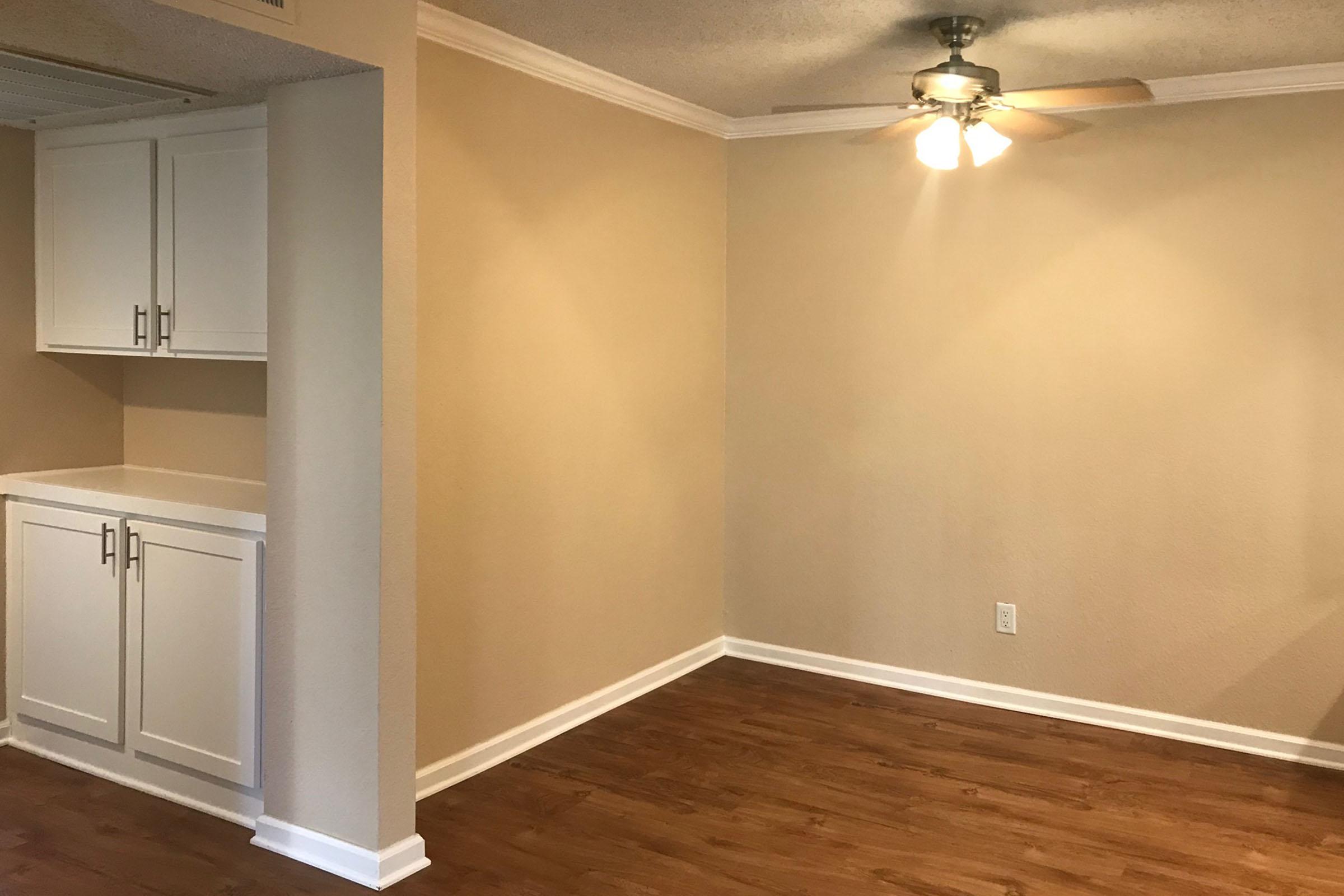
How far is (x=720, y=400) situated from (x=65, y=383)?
2640mm

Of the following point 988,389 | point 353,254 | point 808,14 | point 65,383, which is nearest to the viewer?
point 353,254

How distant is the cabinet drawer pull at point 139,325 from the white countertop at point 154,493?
490 millimetres

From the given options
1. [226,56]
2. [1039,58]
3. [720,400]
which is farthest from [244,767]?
[1039,58]

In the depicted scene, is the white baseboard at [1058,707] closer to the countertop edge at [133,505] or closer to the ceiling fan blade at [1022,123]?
the ceiling fan blade at [1022,123]

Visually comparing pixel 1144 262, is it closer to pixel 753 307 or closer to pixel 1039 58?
pixel 1039 58

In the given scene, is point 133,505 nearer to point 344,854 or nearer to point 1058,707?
point 344,854

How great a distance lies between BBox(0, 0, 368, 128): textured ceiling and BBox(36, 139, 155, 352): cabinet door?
73cm

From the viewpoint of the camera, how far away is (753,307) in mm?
5051

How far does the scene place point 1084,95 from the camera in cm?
321

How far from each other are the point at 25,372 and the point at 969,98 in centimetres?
331

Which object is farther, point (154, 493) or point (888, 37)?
point (154, 493)

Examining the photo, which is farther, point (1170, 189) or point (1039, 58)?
point (1170, 189)

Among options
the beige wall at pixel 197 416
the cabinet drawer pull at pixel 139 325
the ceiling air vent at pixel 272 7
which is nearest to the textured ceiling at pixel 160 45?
the ceiling air vent at pixel 272 7

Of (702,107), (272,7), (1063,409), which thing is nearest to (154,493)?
(272,7)
